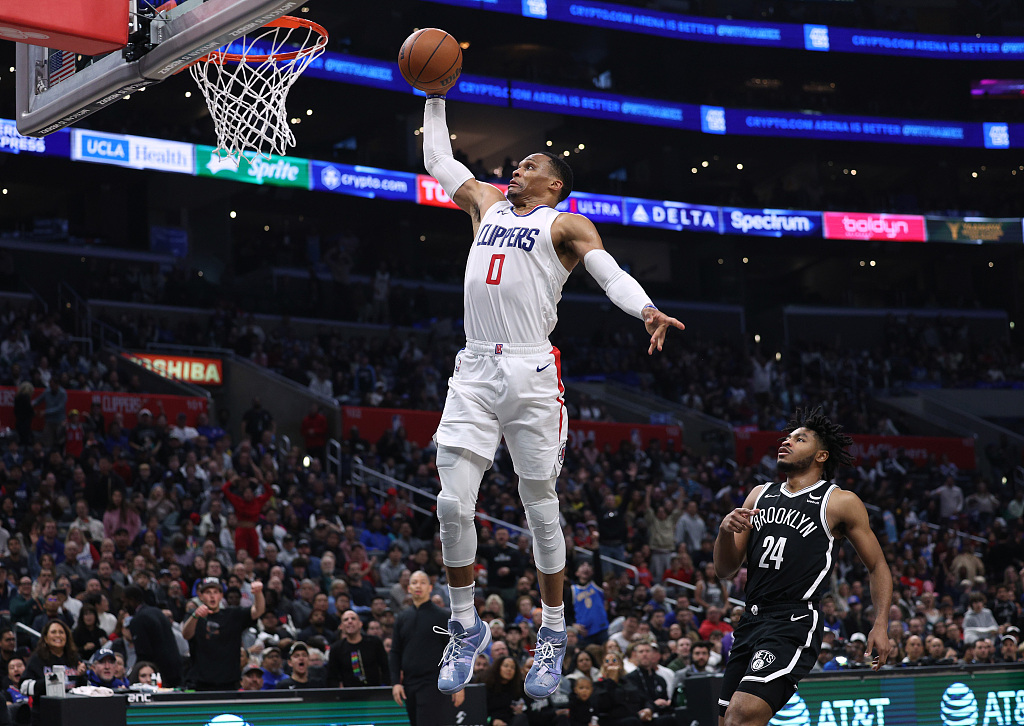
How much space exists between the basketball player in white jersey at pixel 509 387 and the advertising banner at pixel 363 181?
21299 mm

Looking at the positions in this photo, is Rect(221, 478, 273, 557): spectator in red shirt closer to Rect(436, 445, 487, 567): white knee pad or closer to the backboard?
the backboard

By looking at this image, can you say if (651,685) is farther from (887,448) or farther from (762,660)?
(887,448)

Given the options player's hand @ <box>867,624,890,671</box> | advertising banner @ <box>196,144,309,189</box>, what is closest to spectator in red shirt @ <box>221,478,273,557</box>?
player's hand @ <box>867,624,890,671</box>

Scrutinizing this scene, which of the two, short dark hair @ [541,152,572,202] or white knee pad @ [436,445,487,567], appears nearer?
white knee pad @ [436,445,487,567]

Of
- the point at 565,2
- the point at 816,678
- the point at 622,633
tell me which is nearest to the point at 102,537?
the point at 622,633

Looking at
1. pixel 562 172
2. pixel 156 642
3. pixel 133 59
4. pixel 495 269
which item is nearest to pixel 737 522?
pixel 495 269

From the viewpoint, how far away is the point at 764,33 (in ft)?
109

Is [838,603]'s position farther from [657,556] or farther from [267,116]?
[267,116]

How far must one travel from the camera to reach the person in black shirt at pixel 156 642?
1056cm

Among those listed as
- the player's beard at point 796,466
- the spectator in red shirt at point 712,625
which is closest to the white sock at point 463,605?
the player's beard at point 796,466

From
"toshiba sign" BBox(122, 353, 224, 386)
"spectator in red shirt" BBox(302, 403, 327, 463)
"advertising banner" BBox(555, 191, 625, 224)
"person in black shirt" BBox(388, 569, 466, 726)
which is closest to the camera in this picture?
"person in black shirt" BBox(388, 569, 466, 726)

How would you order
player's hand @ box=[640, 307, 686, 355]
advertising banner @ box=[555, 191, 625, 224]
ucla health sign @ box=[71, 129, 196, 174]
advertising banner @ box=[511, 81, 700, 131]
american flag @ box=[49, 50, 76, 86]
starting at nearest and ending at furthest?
player's hand @ box=[640, 307, 686, 355] < american flag @ box=[49, 50, 76, 86] < ucla health sign @ box=[71, 129, 196, 174] < advertising banner @ box=[555, 191, 625, 224] < advertising banner @ box=[511, 81, 700, 131]

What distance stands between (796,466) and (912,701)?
4.58 meters

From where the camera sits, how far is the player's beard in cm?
681
